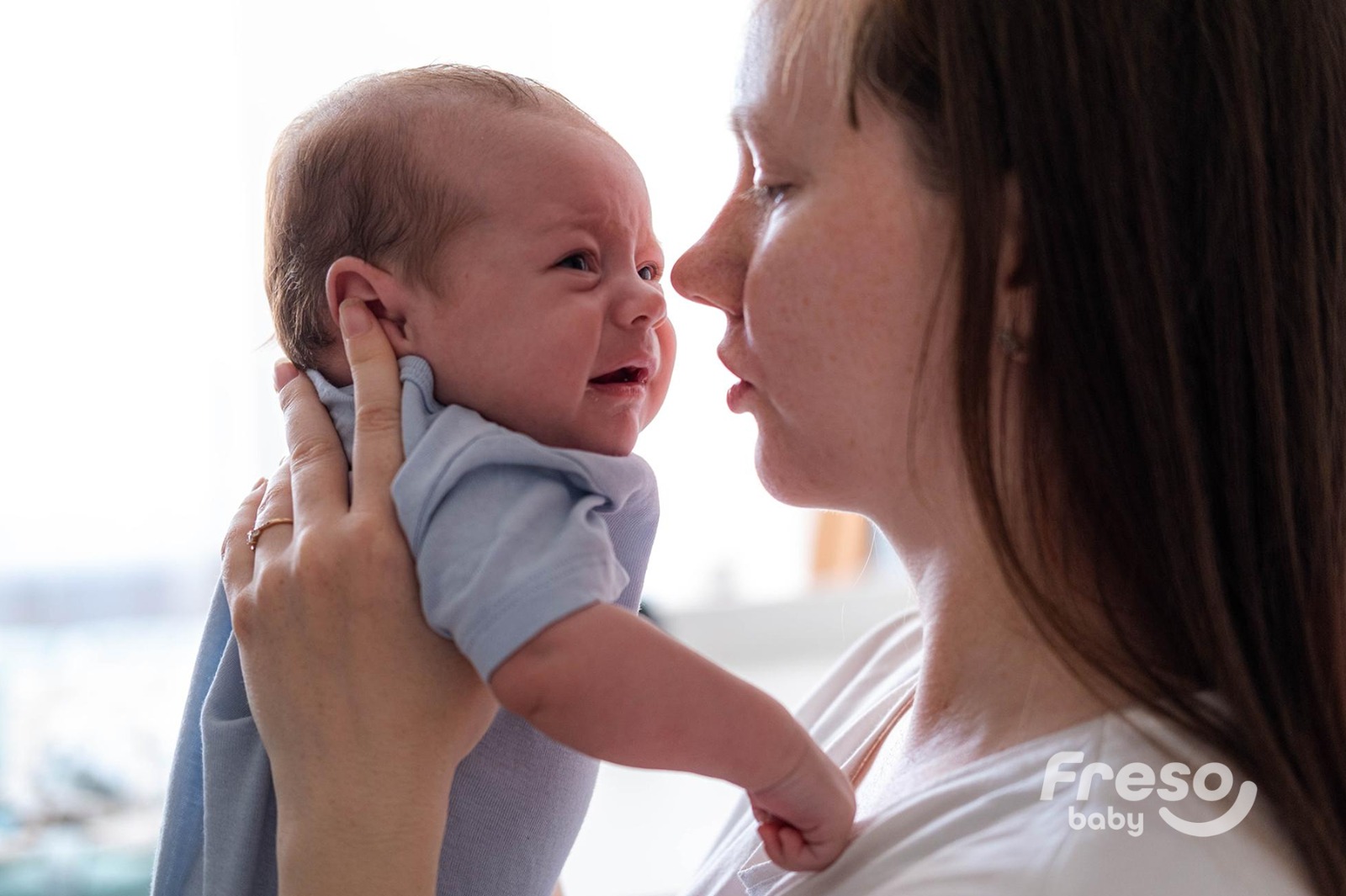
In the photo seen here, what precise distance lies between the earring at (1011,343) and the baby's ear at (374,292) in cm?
50

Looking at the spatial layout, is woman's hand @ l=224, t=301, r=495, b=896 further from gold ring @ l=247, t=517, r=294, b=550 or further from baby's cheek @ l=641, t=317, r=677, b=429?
baby's cheek @ l=641, t=317, r=677, b=429

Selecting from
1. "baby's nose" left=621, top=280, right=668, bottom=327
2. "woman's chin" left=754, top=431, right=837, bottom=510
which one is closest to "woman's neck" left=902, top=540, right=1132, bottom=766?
"woman's chin" left=754, top=431, right=837, bottom=510

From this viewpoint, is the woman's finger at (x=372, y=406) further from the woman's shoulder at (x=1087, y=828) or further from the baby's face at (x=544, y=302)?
the woman's shoulder at (x=1087, y=828)

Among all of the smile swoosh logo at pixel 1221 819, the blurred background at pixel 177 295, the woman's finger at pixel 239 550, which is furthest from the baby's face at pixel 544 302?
the blurred background at pixel 177 295

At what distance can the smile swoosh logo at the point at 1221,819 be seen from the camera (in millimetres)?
792

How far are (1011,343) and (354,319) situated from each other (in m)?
0.55

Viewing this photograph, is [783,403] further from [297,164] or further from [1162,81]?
[297,164]

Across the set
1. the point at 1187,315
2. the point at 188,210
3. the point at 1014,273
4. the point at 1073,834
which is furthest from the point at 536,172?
the point at 188,210

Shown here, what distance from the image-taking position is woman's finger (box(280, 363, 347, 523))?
995mm

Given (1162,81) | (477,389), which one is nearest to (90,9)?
(477,389)

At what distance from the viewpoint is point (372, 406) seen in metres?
0.98

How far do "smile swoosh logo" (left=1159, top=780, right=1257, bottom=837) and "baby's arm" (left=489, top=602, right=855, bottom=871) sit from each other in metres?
0.23

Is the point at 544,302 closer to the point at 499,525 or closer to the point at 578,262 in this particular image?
the point at 578,262

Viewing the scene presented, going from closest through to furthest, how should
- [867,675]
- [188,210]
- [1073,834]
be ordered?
[1073,834] < [867,675] < [188,210]
